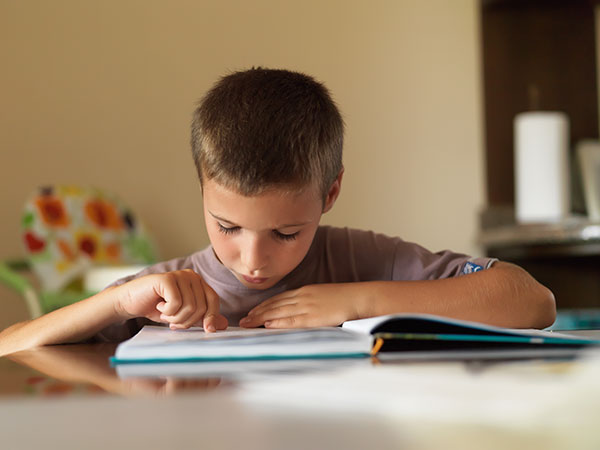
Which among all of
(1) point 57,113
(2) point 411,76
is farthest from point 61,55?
(2) point 411,76

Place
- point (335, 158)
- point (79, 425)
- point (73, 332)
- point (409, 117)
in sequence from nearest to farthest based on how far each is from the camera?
point (79, 425)
point (73, 332)
point (335, 158)
point (409, 117)

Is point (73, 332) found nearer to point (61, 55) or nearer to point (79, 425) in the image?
point (79, 425)

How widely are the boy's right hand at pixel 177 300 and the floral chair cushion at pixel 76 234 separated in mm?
1614

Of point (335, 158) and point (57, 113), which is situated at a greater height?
point (57, 113)

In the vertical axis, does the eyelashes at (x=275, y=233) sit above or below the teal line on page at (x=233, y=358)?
above

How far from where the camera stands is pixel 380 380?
1.18 ft

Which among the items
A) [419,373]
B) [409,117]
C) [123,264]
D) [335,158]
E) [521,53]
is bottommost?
[123,264]

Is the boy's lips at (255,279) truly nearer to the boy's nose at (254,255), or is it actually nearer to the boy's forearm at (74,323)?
the boy's nose at (254,255)

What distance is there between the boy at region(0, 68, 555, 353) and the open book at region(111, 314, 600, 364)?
16 centimetres

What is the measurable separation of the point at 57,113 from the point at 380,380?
8.25 ft

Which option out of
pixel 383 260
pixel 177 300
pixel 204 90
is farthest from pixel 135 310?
pixel 204 90

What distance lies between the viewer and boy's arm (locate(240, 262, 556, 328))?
0.73 meters

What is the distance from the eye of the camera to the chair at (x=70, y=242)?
6.98ft

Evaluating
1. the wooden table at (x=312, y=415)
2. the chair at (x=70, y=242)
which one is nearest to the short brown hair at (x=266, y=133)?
the wooden table at (x=312, y=415)
